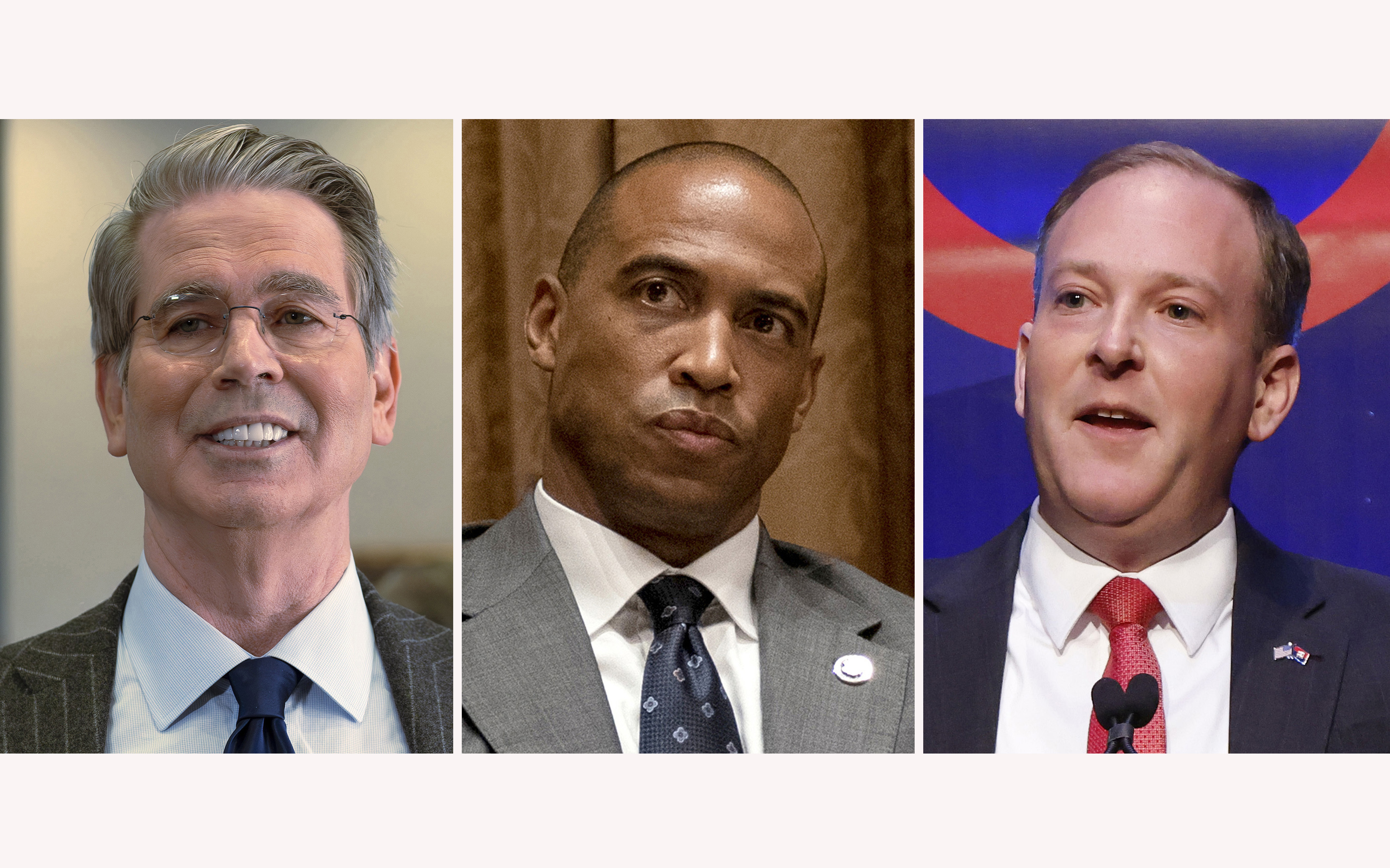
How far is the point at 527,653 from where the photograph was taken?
323 centimetres

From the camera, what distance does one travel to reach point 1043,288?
133 inches

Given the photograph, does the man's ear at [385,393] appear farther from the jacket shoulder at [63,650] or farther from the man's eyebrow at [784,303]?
the man's eyebrow at [784,303]

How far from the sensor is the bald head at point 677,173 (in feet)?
10.9

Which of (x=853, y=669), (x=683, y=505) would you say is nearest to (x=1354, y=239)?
(x=853, y=669)

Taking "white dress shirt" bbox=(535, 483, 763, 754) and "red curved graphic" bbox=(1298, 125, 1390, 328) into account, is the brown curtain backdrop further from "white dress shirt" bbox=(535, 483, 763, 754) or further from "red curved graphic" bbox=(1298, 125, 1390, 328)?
"red curved graphic" bbox=(1298, 125, 1390, 328)

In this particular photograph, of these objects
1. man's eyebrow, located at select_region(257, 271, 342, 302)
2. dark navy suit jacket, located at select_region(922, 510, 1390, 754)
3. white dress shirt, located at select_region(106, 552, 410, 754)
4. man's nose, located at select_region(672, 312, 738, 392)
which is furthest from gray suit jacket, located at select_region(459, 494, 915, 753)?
man's eyebrow, located at select_region(257, 271, 342, 302)

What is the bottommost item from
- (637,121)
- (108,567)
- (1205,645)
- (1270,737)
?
(1270,737)

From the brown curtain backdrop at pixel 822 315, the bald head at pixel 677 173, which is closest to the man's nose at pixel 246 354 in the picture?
the brown curtain backdrop at pixel 822 315

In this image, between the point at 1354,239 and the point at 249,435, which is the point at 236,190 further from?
the point at 1354,239

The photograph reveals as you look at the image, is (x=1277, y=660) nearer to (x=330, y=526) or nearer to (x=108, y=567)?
(x=330, y=526)

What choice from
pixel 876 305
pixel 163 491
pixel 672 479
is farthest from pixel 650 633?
pixel 163 491

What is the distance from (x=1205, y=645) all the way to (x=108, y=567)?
108 inches

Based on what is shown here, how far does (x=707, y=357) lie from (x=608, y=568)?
22.7 inches

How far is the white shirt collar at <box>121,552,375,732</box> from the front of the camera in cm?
318
